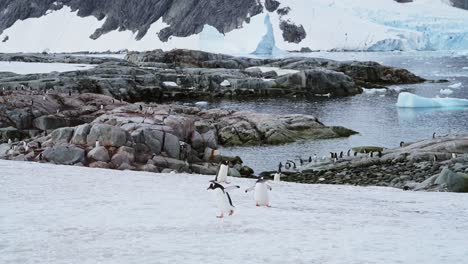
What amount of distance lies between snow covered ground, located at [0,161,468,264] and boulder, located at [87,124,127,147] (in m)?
9.00

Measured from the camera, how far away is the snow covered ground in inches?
307

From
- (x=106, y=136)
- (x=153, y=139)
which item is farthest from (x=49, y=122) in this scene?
→ (x=106, y=136)

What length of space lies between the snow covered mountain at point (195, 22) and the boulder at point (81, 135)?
117 m

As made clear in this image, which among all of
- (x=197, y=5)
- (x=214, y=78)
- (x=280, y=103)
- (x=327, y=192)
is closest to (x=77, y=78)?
(x=214, y=78)

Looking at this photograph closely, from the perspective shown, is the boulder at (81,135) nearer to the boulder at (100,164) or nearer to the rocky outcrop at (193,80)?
the boulder at (100,164)

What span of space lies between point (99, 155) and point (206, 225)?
14.4 meters

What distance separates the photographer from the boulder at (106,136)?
2458 centimetres

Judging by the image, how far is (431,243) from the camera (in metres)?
8.70

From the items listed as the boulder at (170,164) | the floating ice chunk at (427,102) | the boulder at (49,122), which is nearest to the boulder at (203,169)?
the boulder at (170,164)

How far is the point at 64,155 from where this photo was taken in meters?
23.2

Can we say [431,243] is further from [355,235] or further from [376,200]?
[376,200]

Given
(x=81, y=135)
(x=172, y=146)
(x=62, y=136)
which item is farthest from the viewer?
(x=172, y=146)

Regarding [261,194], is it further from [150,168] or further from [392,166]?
[392,166]

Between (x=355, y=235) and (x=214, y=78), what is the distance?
195ft
